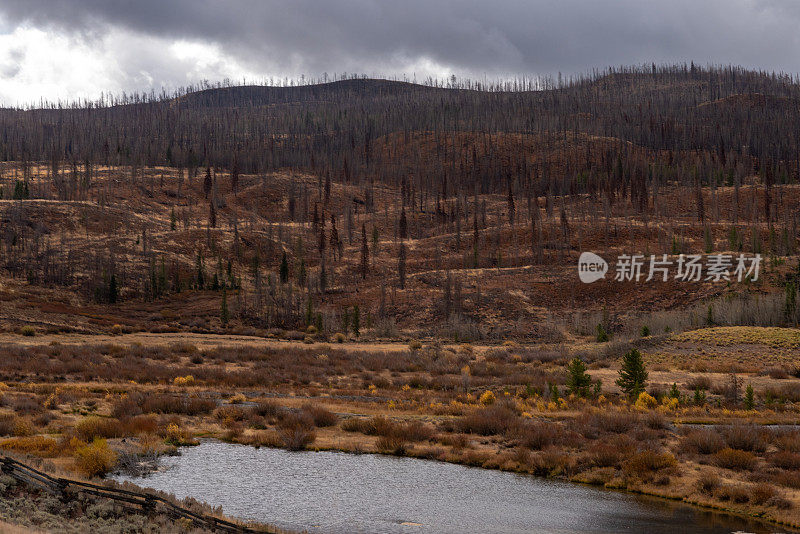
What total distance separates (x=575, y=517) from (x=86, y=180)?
5375 inches

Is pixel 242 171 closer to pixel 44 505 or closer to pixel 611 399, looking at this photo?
pixel 611 399

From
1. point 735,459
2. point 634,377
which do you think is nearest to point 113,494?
point 735,459

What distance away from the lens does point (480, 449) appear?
25.9 m

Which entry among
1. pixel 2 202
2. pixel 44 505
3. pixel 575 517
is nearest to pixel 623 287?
pixel 575 517

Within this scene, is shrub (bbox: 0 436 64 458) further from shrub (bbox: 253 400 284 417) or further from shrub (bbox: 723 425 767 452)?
shrub (bbox: 723 425 767 452)

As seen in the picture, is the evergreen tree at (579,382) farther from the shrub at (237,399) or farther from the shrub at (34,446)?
the shrub at (34,446)

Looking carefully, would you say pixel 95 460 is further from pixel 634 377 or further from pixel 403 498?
pixel 634 377

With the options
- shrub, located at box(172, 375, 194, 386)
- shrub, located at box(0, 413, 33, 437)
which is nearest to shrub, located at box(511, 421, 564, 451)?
shrub, located at box(0, 413, 33, 437)

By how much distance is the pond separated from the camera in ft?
58.4

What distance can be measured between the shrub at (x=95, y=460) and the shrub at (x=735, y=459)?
19513 mm

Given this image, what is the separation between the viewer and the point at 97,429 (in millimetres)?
25953

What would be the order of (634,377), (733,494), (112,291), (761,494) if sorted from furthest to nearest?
1. (112,291)
2. (634,377)
3. (733,494)
4. (761,494)

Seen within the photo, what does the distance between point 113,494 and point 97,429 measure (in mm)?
10078

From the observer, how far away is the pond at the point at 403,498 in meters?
17.8
